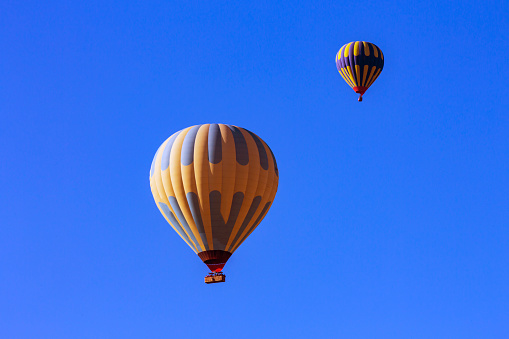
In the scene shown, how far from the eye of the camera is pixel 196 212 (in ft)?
146

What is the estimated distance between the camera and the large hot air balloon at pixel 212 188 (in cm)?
4438

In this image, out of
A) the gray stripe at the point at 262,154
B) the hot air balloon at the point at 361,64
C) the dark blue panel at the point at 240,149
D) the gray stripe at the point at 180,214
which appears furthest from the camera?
the hot air balloon at the point at 361,64

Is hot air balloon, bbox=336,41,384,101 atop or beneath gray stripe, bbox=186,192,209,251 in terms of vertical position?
atop

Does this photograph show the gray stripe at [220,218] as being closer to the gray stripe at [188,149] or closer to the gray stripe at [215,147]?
the gray stripe at [215,147]

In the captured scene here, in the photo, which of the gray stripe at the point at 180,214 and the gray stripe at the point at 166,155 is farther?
the gray stripe at the point at 166,155

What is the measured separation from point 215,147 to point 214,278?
6002 mm

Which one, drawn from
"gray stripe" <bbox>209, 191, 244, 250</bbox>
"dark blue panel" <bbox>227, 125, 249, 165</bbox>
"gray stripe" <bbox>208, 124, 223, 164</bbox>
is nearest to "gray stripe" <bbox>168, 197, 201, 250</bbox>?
"gray stripe" <bbox>209, 191, 244, 250</bbox>

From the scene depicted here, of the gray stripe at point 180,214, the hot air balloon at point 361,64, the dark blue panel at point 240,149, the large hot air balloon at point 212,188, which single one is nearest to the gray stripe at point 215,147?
the large hot air balloon at point 212,188

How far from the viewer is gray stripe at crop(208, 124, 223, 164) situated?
1752 inches

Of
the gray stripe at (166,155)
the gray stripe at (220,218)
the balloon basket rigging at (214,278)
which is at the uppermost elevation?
the gray stripe at (166,155)

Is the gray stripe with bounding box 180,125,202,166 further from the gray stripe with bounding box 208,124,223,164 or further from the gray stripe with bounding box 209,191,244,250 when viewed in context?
the gray stripe with bounding box 209,191,244,250

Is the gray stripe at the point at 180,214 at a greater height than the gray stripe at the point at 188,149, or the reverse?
the gray stripe at the point at 188,149

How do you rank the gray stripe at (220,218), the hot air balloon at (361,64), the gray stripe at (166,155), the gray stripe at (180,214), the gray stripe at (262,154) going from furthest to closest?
1. the hot air balloon at (361,64)
2. the gray stripe at (262,154)
3. the gray stripe at (166,155)
4. the gray stripe at (180,214)
5. the gray stripe at (220,218)

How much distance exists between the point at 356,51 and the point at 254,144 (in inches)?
673
